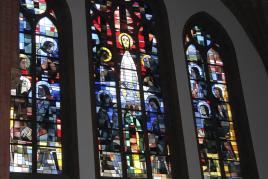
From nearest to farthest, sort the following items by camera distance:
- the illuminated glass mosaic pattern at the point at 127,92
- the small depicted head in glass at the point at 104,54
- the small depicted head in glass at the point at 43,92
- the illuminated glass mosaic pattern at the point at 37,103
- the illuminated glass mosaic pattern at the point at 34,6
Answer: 1. the illuminated glass mosaic pattern at the point at 37,103
2. the small depicted head in glass at the point at 43,92
3. the illuminated glass mosaic pattern at the point at 127,92
4. the illuminated glass mosaic pattern at the point at 34,6
5. the small depicted head in glass at the point at 104,54

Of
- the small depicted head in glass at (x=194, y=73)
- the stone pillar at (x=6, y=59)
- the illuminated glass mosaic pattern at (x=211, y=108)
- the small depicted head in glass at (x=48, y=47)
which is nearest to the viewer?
the stone pillar at (x=6, y=59)

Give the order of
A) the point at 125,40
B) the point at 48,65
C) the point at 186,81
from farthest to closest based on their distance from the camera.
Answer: the point at 125,40
the point at 186,81
the point at 48,65

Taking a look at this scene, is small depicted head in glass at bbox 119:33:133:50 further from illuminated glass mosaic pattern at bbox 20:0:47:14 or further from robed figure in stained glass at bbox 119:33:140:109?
illuminated glass mosaic pattern at bbox 20:0:47:14

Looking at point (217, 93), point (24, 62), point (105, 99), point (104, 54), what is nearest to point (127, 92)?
point (105, 99)

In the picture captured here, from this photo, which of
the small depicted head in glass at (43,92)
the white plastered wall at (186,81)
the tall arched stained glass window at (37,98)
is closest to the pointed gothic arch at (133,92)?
the white plastered wall at (186,81)

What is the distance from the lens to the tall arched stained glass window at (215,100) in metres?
12.6

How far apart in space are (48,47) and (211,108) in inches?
147

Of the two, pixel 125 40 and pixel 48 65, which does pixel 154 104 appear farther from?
pixel 48 65

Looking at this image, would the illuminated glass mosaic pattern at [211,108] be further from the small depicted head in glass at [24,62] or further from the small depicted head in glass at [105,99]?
the small depicted head in glass at [24,62]

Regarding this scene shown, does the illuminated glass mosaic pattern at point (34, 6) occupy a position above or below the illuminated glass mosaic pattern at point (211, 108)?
above

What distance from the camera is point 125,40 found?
1288cm

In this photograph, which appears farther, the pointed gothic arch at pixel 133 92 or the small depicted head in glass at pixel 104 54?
the small depicted head in glass at pixel 104 54

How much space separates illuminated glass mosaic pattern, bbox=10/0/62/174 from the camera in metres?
10.8

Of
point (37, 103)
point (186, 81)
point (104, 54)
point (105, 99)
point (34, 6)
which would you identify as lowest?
point (37, 103)
